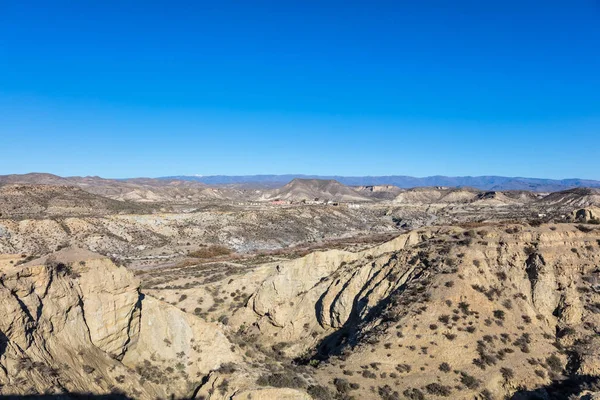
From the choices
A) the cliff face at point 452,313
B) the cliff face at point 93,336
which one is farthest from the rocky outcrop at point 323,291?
Answer: the cliff face at point 93,336

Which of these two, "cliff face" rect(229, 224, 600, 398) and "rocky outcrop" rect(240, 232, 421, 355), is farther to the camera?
"rocky outcrop" rect(240, 232, 421, 355)

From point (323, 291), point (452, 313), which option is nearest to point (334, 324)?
point (323, 291)

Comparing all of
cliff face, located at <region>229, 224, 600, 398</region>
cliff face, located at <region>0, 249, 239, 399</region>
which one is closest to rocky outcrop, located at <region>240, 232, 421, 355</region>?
cliff face, located at <region>229, 224, 600, 398</region>

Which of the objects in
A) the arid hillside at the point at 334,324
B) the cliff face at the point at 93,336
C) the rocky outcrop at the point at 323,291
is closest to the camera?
the cliff face at the point at 93,336

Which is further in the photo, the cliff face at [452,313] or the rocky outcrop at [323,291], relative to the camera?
the rocky outcrop at [323,291]

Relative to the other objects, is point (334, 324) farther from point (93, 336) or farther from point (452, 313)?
point (93, 336)

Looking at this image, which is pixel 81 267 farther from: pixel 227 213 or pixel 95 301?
pixel 227 213

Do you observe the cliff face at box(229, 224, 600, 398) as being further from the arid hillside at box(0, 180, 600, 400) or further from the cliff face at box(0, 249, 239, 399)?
the cliff face at box(0, 249, 239, 399)

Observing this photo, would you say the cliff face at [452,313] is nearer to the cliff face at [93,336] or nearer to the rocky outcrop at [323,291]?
the rocky outcrop at [323,291]

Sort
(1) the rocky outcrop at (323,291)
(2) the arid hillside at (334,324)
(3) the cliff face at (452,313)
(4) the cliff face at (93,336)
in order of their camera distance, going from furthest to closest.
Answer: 1. (1) the rocky outcrop at (323,291)
2. (3) the cliff face at (452,313)
3. (2) the arid hillside at (334,324)
4. (4) the cliff face at (93,336)
